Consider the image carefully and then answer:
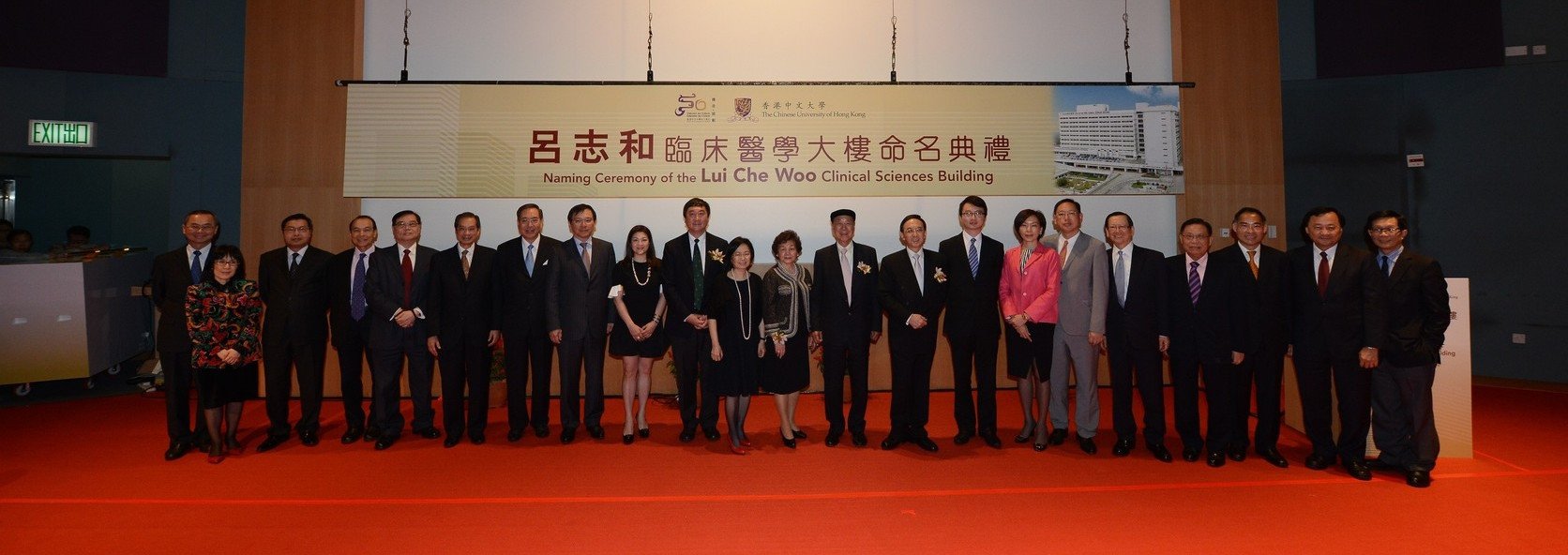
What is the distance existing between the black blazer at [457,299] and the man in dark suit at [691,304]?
0.88 m

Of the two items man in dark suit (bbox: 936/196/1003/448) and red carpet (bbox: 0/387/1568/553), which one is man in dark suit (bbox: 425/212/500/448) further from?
man in dark suit (bbox: 936/196/1003/448)

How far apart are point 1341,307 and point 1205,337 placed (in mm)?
597

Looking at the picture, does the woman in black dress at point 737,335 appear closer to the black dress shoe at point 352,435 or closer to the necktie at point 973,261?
the necktie at point 973,261

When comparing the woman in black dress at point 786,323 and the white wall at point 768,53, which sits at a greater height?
the white wall at point 768,53

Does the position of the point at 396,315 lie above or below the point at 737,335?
above

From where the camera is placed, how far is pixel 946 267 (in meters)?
3.75

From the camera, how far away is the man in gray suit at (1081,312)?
361 centimetres

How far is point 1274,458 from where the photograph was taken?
3.46 metres

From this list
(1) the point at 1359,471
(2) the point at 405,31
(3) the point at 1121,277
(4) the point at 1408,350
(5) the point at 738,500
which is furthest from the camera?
(2) the point at 405,31

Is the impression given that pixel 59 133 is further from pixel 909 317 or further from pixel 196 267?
pixel 909 317

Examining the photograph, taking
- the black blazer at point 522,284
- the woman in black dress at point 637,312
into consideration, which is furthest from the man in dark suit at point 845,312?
the black blazer at point 522,284

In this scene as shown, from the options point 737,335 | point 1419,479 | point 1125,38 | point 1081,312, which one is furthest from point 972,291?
point 1125,38

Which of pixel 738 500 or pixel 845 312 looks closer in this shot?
pixel 738 500

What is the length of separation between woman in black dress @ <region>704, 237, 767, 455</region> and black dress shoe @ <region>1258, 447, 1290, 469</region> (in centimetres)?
274
